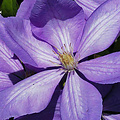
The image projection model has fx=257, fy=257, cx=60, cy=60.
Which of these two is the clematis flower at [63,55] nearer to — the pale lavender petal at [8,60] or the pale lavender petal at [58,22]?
the pale lavender petal at [58,22]

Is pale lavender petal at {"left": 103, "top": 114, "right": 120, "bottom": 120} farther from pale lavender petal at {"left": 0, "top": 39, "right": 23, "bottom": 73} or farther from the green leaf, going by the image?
the green leaf

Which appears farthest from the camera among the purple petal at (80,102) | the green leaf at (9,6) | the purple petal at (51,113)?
the green leaf at (9,6)

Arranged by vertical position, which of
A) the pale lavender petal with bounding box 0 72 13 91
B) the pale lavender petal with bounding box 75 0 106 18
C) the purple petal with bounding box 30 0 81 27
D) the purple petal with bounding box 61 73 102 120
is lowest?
the purple petal with bounding box 61 73 102 120

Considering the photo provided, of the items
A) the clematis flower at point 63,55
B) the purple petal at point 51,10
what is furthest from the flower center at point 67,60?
the purple petal at point 51,10

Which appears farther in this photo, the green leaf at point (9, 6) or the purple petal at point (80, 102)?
the green leaf at point (9, 6)

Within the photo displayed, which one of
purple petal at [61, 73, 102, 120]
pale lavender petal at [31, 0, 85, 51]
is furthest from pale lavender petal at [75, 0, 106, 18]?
purple petal at [61, 73, 102, 120]

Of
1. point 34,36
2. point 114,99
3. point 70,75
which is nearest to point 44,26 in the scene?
point 34,36

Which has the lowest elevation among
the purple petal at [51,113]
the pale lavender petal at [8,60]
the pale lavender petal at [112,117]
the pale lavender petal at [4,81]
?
the pale lavender petal at [112,117]

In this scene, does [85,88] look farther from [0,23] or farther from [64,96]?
[0,23]
